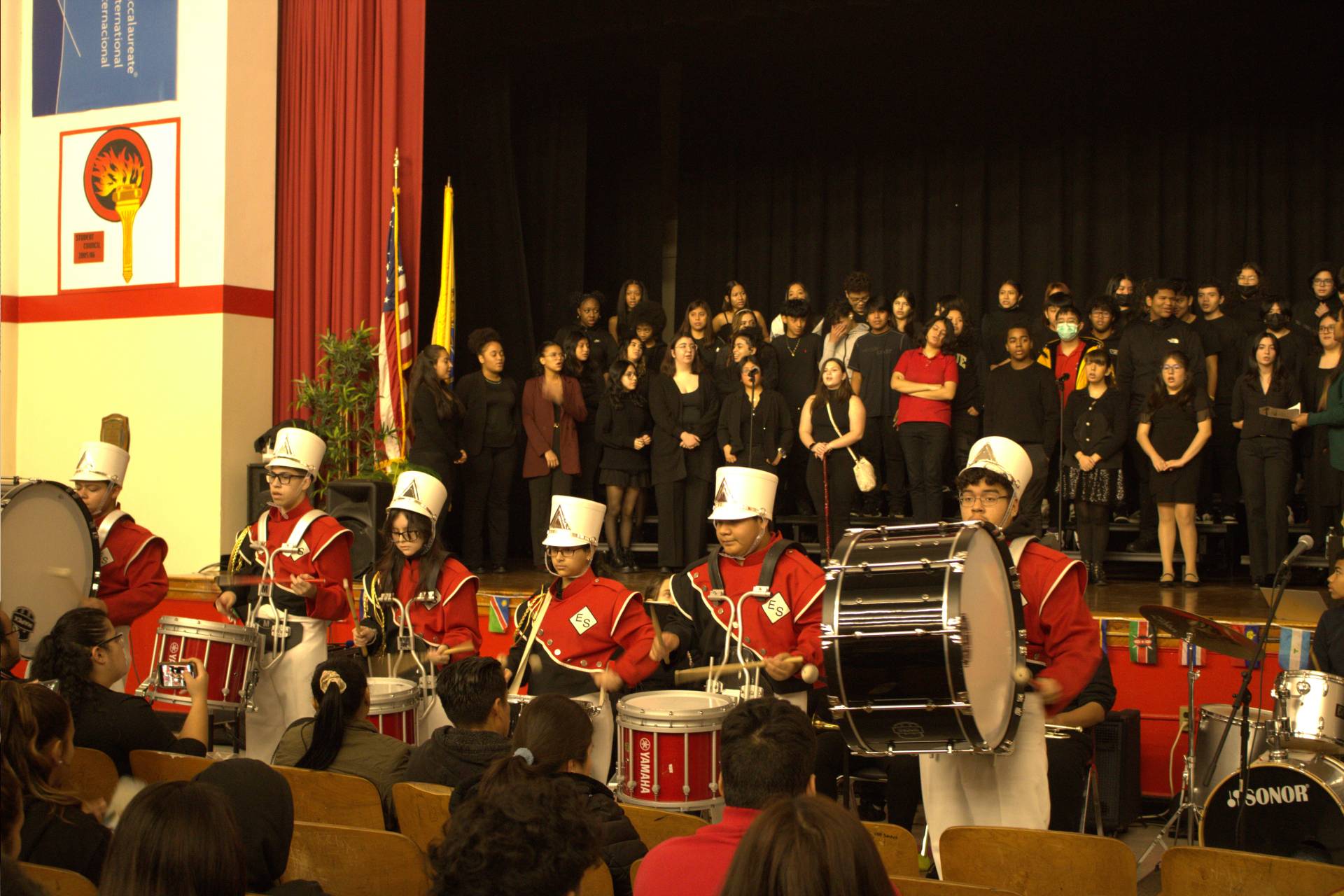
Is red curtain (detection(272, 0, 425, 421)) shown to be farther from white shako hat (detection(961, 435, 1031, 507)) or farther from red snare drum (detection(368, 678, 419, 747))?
white shako hat (detection(961, 435, 1031, 507))

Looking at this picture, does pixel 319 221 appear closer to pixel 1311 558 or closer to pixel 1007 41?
pixel 1007 41

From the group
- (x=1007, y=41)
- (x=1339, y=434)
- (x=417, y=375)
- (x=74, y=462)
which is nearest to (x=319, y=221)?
(x=417, y=375)

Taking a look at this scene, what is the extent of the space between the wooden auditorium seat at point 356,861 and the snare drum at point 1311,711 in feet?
11.9

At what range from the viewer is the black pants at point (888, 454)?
33.1ft

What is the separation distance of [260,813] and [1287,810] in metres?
3.88

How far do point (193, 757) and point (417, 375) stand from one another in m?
6.38

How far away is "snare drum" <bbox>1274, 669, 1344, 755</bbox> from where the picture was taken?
5.14m

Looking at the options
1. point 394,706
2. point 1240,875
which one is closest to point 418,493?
point 394,706

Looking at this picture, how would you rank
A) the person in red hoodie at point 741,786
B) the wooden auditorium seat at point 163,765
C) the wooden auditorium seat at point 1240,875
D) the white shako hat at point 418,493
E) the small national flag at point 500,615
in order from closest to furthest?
the person in red hoodie at point 741,786
the wooden auditorium seat at point 1240,875
the wooden auditorium seat at point 163,765
the white shako hat at point 418,493
the small national flag at point 500,615

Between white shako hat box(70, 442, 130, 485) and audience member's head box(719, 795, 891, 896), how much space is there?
576 centimetres

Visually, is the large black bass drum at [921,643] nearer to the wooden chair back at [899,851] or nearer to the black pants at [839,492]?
the wooden chair back at [899,851]

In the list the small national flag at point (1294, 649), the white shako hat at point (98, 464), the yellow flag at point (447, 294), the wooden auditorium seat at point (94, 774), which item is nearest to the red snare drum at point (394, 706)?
the wooden auditorium seat at point (94, 774)

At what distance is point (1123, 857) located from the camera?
3176mm

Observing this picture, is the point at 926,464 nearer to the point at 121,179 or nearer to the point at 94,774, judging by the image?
the point at 94,774
